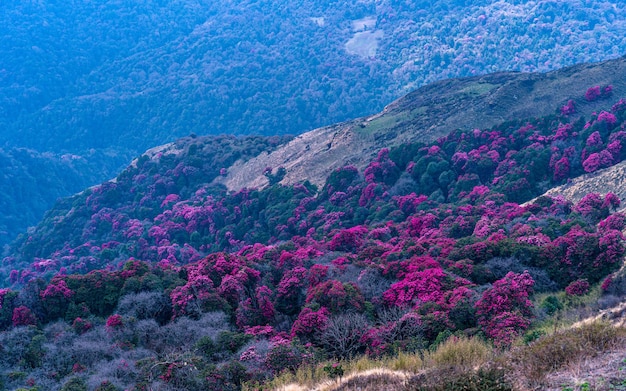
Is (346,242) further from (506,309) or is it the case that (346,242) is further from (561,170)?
(506,309)

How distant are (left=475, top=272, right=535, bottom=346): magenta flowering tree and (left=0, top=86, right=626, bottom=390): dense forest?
6cm

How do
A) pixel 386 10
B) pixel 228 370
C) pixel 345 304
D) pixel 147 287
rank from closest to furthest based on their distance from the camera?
pixel 228 370 < pixel 345 304 < pixel 147 287 < pixel 386 10

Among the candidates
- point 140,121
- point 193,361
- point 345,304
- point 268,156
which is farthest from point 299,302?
point 140,121

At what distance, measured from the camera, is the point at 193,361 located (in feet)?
52.9

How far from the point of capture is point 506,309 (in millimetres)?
18047

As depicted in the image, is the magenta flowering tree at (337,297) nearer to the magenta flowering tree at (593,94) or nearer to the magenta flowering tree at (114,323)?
the magenta flowering tree at (114,323)

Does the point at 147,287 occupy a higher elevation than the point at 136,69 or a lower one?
lower

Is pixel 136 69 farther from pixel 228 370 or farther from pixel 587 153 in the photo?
pixel 228 370

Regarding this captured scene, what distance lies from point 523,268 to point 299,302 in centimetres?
919

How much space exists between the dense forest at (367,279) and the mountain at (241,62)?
7992cm

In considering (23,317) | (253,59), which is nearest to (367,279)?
(23,317)

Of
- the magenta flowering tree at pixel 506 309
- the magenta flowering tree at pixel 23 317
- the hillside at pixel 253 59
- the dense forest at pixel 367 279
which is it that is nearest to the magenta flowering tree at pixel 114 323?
the dense forest at pixel 367 279

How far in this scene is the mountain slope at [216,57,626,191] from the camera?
52.3m

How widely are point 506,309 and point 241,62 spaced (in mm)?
145900
